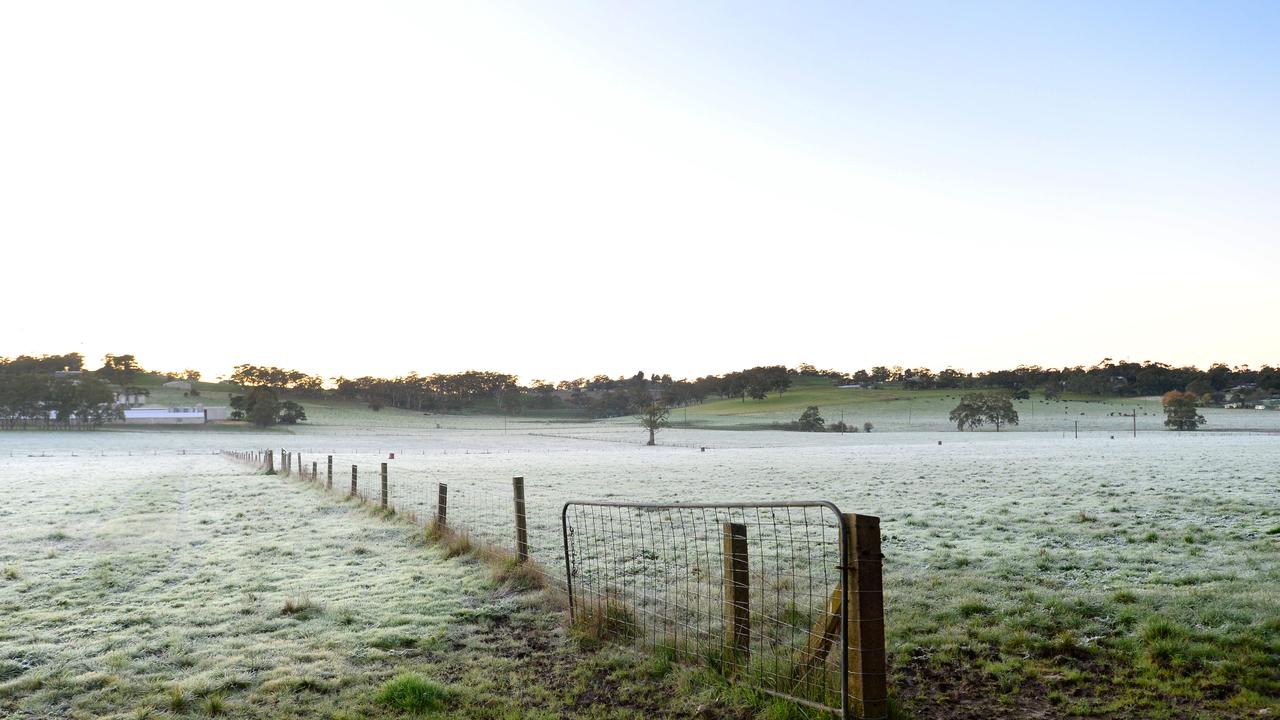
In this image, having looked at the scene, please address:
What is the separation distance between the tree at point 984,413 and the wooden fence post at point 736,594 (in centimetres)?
12507

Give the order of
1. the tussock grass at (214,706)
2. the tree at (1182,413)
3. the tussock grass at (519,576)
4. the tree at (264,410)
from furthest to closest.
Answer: the tree at (264,410) → the tree at (1182,413) → the tussock grass at (519,576) → the tussock grass at (214,706)

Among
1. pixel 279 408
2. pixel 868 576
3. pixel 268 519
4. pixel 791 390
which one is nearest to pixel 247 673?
pixel 868 576

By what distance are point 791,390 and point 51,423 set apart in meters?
142

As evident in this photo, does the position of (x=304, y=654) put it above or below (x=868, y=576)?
below

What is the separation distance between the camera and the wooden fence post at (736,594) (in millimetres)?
7406

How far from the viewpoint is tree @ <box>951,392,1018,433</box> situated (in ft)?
412

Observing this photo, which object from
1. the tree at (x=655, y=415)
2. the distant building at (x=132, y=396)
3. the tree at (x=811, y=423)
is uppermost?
the distant building at (x=132, y=396)

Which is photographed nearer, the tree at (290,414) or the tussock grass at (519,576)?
the tussock grass at (519,576)

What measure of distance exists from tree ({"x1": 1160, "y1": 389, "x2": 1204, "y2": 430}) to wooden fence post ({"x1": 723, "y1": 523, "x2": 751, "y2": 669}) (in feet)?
387

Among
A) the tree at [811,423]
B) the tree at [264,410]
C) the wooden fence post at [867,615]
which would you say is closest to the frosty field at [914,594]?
the wooden fence post at [867,615]

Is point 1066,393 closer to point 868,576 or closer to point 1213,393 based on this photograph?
point 1213,393

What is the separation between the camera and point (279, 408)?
151 meters

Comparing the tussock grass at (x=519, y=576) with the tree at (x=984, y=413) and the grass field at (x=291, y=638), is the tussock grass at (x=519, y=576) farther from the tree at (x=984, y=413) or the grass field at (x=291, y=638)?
the tree at (x=984, y=413)

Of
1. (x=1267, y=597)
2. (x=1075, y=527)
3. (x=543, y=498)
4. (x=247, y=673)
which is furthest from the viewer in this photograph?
(x=543, y=498)
